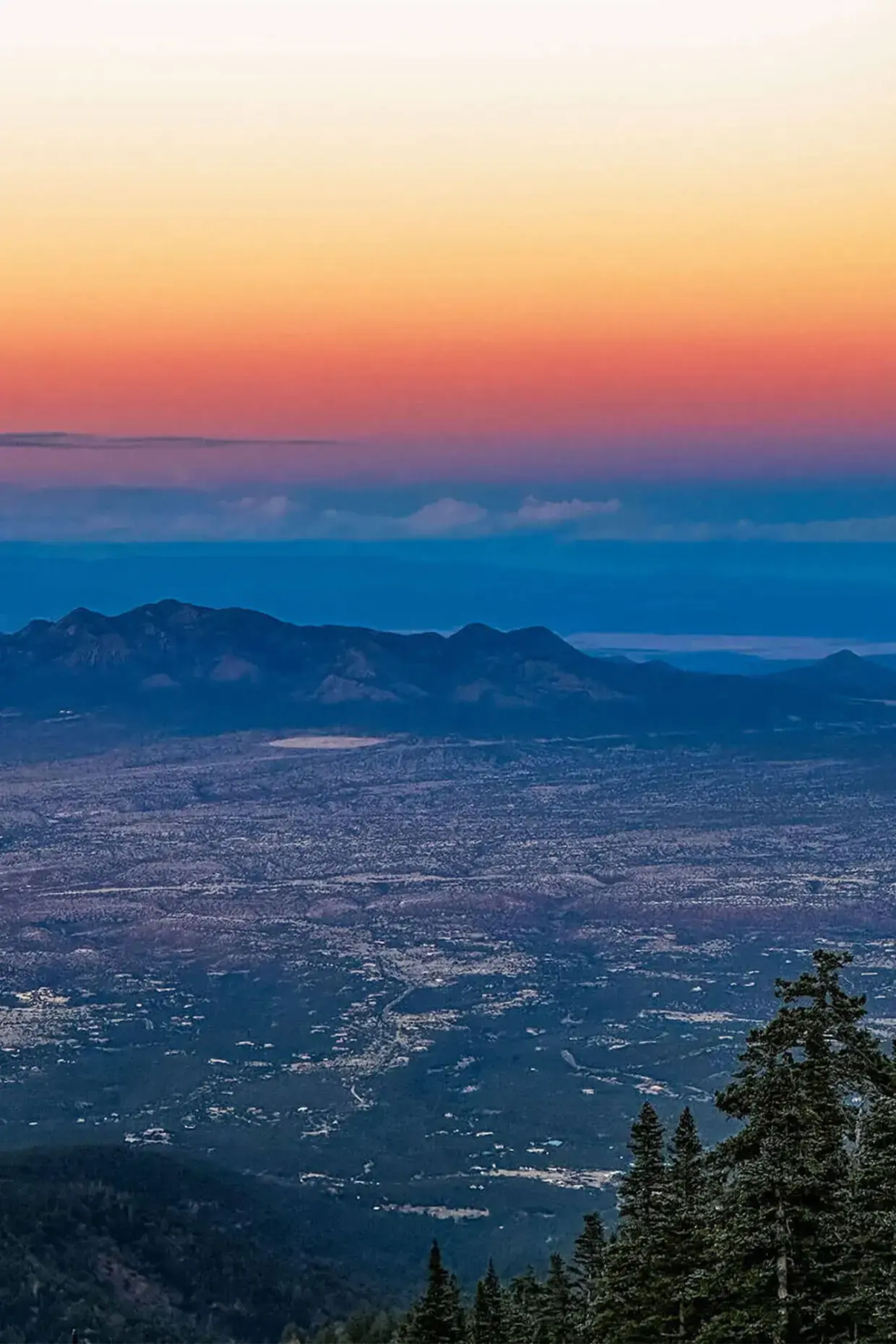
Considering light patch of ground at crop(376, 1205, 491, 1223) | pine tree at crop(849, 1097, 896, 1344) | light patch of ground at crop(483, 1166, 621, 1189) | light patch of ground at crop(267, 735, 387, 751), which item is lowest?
light patch of ground at crop(376, 1205, 491, 1223)

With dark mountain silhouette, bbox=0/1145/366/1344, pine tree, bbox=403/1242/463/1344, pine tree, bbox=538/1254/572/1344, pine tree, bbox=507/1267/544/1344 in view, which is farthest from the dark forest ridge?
pine tree, bbox=403/1242/463/1344

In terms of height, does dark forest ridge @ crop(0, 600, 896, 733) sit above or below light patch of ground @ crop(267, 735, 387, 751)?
above

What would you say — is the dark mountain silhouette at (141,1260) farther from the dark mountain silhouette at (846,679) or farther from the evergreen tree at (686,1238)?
the dark mountain silhouette at (846,679)

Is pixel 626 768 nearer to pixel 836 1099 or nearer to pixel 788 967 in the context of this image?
pixel 788 967

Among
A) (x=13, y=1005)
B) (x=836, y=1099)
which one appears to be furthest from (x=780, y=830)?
(x=836, y=1099)

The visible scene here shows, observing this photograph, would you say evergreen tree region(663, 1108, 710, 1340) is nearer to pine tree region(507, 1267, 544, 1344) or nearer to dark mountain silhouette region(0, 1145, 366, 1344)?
pine tree region(507, 1267, 544, 1344)

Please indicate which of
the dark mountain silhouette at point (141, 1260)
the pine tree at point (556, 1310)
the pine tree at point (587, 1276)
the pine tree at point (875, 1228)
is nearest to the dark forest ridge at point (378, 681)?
the dark mountain silhouette at point (141, 1260)
